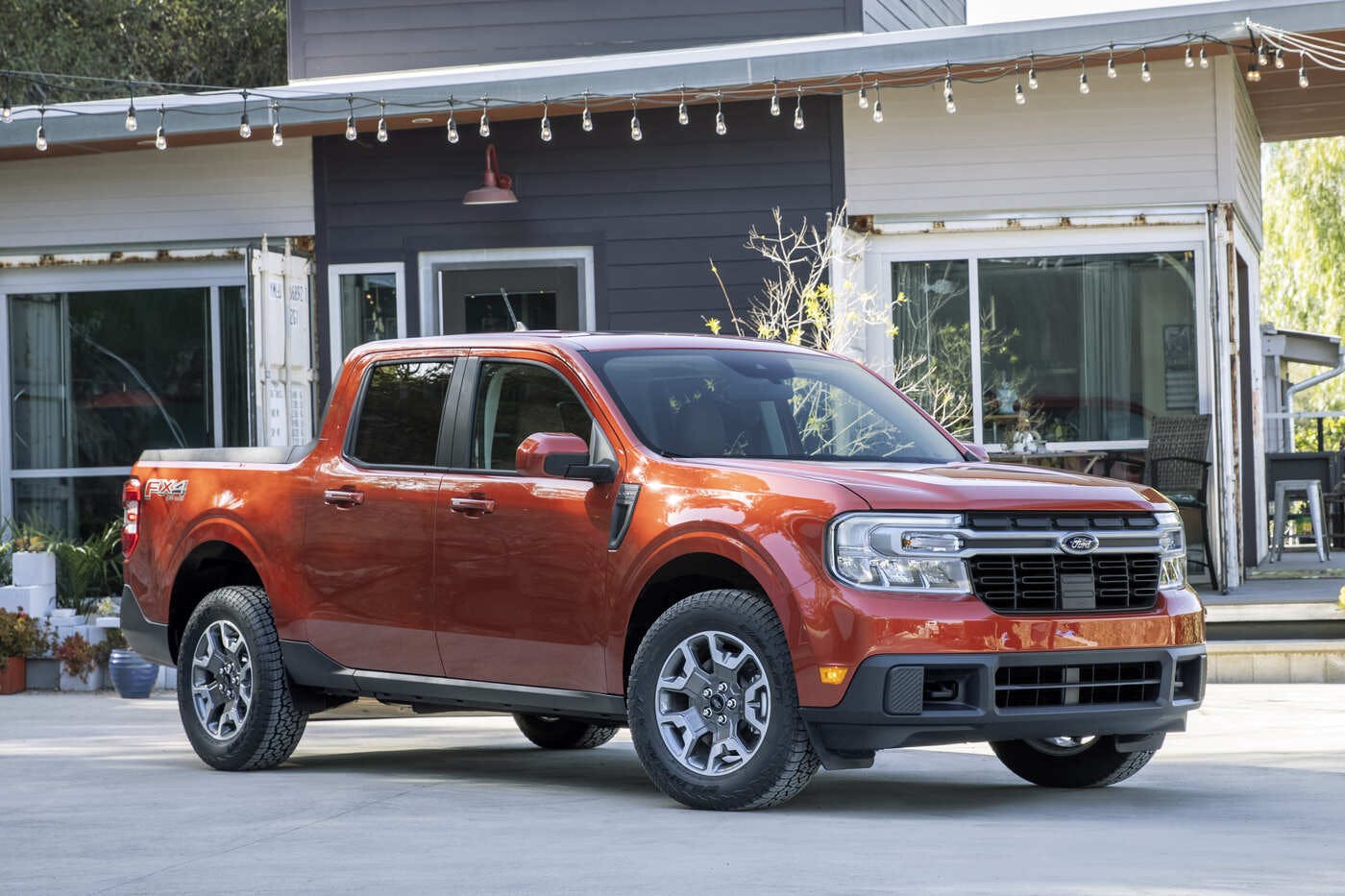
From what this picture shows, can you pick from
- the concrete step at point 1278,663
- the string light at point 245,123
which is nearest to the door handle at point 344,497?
the concrete step at point 1278,663

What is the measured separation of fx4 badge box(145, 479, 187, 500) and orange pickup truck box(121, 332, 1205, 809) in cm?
2

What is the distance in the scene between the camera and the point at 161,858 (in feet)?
19.8

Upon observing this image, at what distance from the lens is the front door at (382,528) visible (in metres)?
Result: 7.77

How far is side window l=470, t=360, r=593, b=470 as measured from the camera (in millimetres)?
7535

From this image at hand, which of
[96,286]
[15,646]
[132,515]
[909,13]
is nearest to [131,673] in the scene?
[15,646]

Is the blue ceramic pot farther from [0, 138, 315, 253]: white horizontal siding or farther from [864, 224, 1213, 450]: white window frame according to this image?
[864, 224, 1213, 450]: white window frame

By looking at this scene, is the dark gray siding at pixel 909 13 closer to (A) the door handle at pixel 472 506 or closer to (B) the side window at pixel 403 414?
(B) the side window at pixel 403 414

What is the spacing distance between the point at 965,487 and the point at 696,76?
8.12 meters

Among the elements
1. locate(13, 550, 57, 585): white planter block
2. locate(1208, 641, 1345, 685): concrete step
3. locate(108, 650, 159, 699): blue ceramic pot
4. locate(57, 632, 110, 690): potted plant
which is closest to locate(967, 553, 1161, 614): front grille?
locate(1208, 641, 1345, 685): concrete step

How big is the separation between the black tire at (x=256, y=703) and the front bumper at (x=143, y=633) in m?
0.43

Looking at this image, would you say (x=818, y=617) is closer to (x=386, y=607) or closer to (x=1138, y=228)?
(x=386, y=607)

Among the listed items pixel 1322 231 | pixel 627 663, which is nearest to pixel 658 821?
pixel 627 663

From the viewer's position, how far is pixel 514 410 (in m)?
7.70

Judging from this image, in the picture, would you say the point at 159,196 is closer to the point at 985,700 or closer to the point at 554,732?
the point at 554,732
